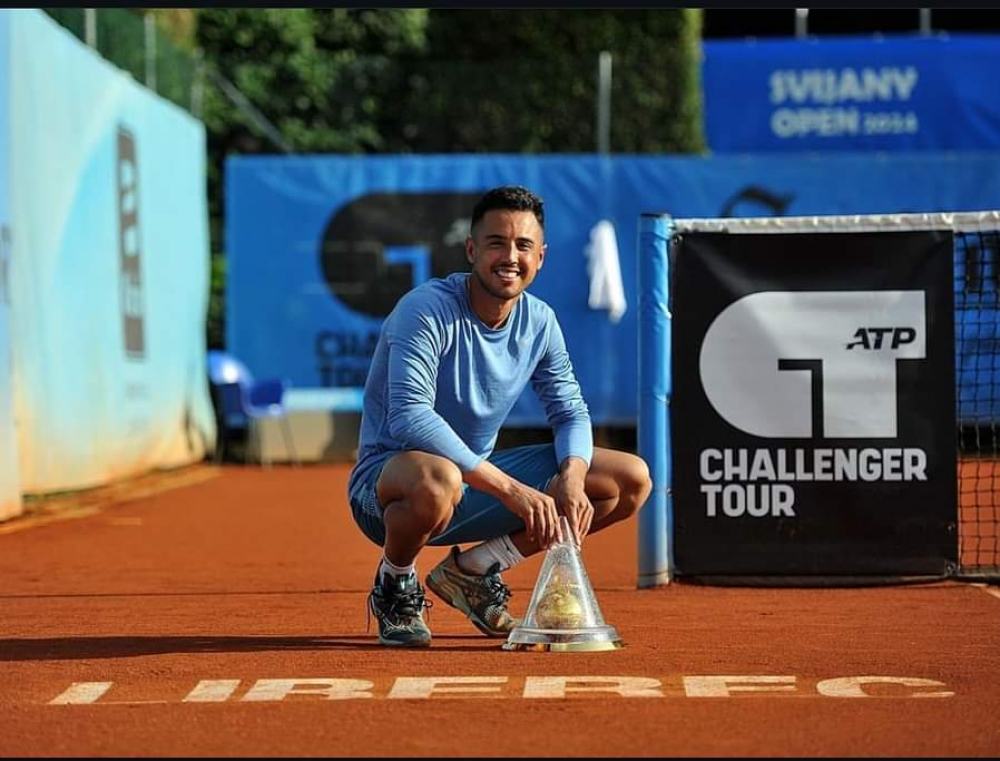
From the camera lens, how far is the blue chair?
58.1ft

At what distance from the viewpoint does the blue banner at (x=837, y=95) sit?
19.1 metres

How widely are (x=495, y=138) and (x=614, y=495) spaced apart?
13692 millimetres

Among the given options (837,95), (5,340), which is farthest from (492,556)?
(837,95)

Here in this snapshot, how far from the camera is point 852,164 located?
1809 cm

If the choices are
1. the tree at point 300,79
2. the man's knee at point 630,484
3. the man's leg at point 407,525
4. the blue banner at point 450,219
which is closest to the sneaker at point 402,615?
the man's leg at point 407,525

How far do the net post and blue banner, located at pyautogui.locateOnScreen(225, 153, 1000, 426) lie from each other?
9.74 m

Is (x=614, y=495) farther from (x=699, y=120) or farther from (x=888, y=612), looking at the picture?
(x=699, y=120)

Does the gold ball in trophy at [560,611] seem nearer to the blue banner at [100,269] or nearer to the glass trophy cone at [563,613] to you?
the glass trophy cone at [563,613]

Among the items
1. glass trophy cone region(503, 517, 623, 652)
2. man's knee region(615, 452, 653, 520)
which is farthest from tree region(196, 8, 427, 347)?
glass trophy cone region(503, 517, 623, 652)

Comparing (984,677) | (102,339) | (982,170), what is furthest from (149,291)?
(984,677)

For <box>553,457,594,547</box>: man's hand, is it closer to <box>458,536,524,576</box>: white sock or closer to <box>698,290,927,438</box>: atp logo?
<box>458,536,524,576</box>: white sock

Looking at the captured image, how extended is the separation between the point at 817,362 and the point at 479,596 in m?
2.26

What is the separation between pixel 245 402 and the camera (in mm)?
17719

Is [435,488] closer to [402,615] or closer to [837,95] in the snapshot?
[402,615]
